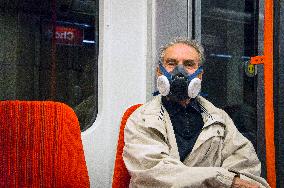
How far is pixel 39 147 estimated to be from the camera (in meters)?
2.18

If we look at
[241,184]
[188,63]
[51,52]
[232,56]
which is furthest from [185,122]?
[51,52]

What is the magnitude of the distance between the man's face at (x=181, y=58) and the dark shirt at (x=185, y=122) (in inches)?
8.1

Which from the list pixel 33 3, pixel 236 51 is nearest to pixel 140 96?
pixel 236 51

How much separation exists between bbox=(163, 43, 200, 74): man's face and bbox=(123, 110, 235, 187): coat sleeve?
0.39 meters

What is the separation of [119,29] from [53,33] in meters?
0.45

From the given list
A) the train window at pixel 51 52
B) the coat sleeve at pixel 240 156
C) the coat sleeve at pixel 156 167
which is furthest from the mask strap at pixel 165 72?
the train window at pixel 51 52

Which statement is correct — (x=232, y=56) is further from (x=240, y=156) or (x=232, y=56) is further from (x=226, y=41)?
(x=240, y=156)

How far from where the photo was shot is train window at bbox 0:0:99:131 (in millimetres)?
2555

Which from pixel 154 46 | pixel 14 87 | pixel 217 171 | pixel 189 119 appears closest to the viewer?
pixel 217 171

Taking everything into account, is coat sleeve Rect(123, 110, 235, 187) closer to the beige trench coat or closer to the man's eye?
the beige trench coat

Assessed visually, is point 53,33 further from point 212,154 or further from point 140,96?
point 212,154

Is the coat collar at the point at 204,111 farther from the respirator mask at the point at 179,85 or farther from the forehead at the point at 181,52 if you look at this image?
the forehead at the point at 181,52

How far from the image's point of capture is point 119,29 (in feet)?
8.90

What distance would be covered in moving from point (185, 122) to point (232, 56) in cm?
68
